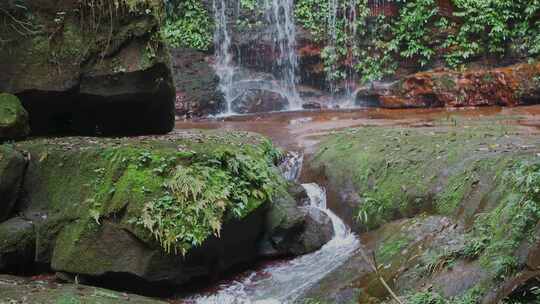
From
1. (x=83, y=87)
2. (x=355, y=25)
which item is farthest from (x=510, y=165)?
(x=355, y=25)

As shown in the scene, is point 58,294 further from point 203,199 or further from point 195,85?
point 195,85

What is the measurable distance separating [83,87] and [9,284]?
10.0ft

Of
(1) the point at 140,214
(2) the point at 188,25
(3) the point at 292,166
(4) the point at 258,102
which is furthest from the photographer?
(2) the point at 188,25

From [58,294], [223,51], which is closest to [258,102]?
[223,51]

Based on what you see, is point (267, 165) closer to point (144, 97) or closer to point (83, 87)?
point (144, 97)

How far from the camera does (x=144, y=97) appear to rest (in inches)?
331

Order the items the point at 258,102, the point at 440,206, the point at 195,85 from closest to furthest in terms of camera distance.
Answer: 1. the point at 440,206
2. the point at 258,102
3. the point at 195,85

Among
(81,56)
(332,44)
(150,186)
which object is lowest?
(150,186)

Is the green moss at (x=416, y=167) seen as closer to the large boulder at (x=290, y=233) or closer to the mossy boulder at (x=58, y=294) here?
the large boulder at (x=290, y=233)

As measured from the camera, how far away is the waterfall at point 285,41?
17.5 m

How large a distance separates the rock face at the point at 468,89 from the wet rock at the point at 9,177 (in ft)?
32.8

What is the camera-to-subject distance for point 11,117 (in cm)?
767

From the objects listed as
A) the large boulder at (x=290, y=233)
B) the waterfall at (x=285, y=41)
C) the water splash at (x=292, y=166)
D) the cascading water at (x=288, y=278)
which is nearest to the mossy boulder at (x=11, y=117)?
the cascading water at (x=288, y=278)

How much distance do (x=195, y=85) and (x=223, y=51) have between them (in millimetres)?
1776
